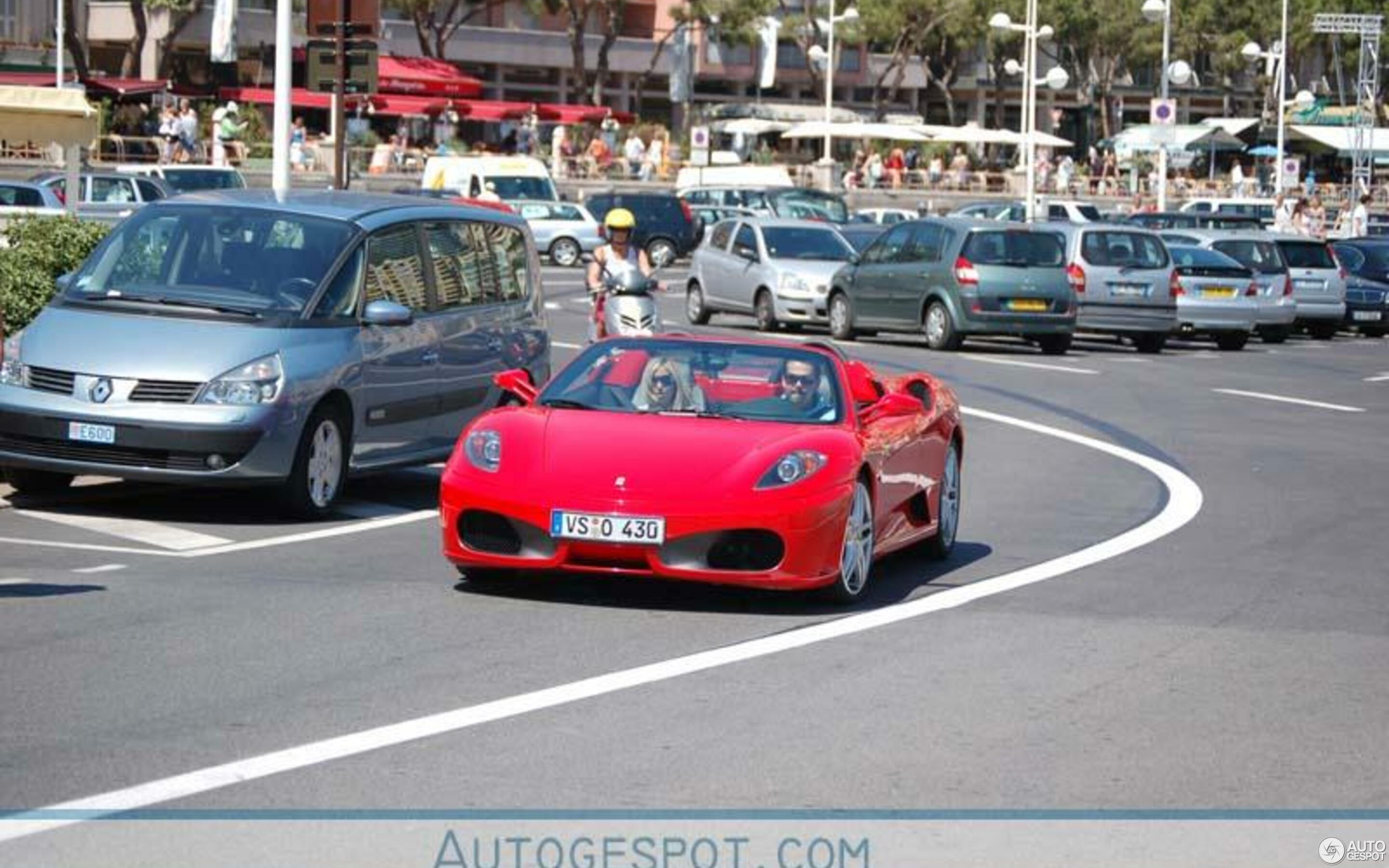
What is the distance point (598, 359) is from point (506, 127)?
68.9m

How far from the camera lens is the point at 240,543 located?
42.5 ft

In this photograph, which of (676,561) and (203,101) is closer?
(676,561)

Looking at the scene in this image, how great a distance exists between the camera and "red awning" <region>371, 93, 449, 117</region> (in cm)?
6975

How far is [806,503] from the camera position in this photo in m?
10.8

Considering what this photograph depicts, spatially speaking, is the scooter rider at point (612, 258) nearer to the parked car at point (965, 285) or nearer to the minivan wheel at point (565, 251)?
the parked car at point (965, 285)

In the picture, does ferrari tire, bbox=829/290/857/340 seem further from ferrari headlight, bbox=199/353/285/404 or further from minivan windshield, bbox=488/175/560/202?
minivan windshield, bbox=488/175/560/202

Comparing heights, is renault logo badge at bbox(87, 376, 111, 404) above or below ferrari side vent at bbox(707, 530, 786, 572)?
above

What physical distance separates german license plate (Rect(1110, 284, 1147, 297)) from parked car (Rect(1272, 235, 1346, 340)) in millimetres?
6330

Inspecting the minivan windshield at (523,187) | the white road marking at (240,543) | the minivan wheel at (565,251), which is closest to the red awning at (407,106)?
the minivan windshield at (523,187)

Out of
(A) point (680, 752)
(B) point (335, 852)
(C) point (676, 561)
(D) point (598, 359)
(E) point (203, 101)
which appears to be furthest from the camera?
(E) point (203, 101)

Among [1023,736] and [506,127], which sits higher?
[506,127]

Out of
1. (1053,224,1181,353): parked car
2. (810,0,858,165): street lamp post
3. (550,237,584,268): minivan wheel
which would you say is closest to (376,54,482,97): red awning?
(810,0,858,165): street lamp post

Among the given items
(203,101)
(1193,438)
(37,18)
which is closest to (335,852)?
(1193,438)

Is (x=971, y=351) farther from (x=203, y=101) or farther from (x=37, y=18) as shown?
(x=37, y=18)
